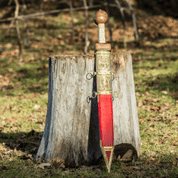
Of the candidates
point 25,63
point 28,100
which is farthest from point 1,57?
point 28,100

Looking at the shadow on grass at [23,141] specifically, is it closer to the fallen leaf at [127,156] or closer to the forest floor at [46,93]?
the forest floor at [46,93]

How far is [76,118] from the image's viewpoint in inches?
129

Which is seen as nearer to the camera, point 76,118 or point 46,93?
point 76,118

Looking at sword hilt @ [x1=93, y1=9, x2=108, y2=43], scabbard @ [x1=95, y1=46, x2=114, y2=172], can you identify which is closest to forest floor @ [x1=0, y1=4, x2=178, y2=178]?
scabbard @ [x1=95, y1=46, x2=114, y2=172]

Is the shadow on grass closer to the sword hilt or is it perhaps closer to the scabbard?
the scabbard

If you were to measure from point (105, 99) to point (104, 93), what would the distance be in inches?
3.3

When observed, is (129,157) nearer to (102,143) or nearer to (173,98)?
(102,143)

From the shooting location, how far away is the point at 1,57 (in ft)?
37.2

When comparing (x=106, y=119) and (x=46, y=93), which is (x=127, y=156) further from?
(x=46, y=93)

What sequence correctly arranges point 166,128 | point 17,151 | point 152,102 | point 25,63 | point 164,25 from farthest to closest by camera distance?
point 164,25 → point 25,63 → point 152,102 → point 166,128 → point 17,151

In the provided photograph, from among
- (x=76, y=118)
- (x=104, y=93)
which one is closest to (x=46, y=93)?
(x=76, y=118)

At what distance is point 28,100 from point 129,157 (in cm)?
416

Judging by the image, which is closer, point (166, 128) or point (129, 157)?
point (129, 157)

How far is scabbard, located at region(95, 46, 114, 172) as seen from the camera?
10.1ft
